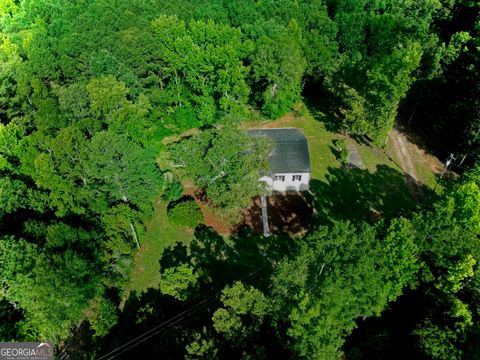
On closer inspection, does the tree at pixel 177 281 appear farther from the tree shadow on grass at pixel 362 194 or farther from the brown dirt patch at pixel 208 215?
the tree shadow on grass at pixel 362 194

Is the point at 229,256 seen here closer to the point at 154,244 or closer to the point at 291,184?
the point at 154,244

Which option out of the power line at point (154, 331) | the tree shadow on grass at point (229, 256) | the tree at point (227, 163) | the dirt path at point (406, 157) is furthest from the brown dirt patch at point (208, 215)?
the dirt path at point (406, 157)

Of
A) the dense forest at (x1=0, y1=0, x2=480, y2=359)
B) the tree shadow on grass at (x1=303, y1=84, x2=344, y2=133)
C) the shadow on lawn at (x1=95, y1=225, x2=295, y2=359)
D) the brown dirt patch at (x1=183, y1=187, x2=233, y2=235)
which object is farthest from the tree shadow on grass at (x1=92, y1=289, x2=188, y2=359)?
the tree shadow on grass at (x1=303, y1=84, x2=344, y2=133)

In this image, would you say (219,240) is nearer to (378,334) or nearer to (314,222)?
(314,222)

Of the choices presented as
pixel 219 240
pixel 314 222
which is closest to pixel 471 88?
pixel 314 222

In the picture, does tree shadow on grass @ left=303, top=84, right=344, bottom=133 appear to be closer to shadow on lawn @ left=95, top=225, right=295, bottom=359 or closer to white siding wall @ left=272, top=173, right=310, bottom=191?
white siding wall @ left=272, top=173, right=310, bottom=191

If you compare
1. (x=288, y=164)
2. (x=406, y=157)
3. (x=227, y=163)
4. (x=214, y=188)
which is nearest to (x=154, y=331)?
(x=214, y=188)
